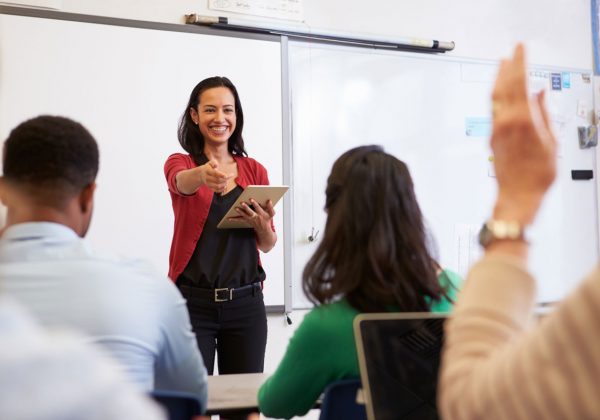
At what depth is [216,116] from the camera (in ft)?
8.95

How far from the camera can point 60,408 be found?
452 mm

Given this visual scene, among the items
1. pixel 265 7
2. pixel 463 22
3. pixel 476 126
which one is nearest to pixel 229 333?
pixel 265 7

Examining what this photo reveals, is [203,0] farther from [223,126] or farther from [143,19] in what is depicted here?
[223,126]

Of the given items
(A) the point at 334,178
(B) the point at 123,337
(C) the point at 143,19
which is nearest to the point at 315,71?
(C) the point at 143,19

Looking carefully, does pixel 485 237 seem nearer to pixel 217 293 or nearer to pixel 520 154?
pixel 520 154

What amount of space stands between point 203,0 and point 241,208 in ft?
5.03

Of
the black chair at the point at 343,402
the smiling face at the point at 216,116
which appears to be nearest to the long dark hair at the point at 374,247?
the black chair at the point at 343,402

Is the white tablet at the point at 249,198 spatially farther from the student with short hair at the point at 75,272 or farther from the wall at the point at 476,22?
the wall at the point at 476,22

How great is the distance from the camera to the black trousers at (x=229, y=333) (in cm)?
251

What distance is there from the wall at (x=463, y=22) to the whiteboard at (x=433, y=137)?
13 cm

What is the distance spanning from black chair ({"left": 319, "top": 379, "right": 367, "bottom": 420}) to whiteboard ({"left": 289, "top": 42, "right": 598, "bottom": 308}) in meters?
2.39

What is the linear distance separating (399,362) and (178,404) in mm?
387

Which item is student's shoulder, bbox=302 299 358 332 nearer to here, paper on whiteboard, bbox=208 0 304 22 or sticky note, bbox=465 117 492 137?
paper on whiteboard, bbox=208 0 304 22

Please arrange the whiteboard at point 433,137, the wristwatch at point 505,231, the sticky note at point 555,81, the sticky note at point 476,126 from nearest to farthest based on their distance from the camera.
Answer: the wristwatch at point 505,231, the whiteboard at point 433,137, the sticky note at point 476,126, the sticky note at point 555,81
